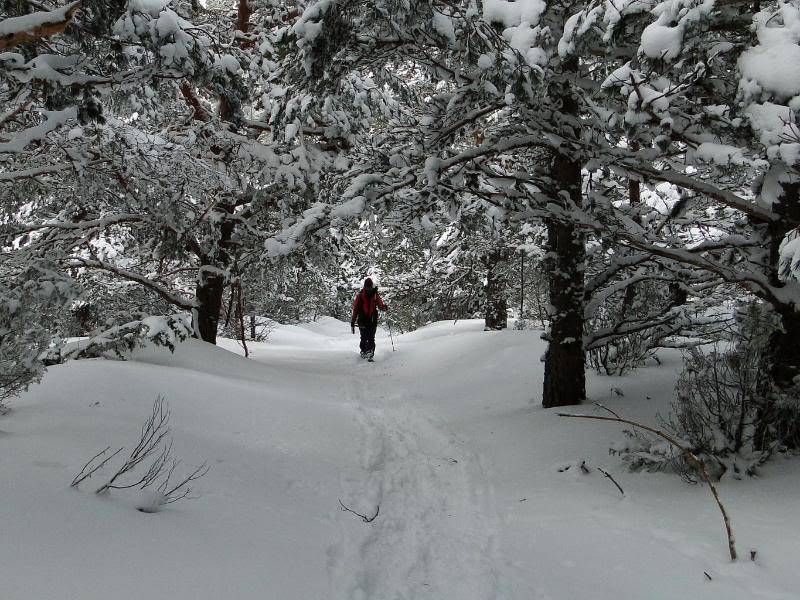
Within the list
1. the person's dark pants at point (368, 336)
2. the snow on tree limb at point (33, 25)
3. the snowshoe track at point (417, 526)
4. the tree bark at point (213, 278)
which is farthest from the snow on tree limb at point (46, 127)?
the person's dark pants at point (368, 336)

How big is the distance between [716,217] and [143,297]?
35.5ft

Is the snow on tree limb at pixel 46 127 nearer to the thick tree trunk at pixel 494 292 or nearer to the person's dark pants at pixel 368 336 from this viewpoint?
the person's dark pants at pixel 368 336

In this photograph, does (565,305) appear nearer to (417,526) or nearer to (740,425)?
(740,425)

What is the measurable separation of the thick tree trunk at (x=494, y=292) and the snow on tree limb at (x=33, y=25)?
10589 millimetres

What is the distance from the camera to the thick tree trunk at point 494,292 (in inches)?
523

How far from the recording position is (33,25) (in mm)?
3408

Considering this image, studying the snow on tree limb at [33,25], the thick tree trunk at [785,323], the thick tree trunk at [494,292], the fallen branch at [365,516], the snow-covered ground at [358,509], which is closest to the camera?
the snow-covered ground at [358,509]

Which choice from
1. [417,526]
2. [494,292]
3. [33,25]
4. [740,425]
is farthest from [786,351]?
[494,292]

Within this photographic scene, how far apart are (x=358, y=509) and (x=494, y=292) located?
10.1 m

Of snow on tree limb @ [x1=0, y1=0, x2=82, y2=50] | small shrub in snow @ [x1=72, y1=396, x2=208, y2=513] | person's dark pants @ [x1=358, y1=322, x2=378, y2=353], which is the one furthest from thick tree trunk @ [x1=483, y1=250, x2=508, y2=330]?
snow on tree limb @ [x1=0, y1=0, x2=82, y2=50]

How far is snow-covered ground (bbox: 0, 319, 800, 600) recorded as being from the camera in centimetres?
248

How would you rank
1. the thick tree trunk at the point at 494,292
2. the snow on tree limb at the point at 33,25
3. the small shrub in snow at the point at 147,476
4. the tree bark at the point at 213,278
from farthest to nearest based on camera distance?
the thick tree trunk at the point at 494,292 → the tree bark at the point at 213,278 → the snow on tree limb at the point at 33,25 → the small shrub in snow at the point at 147,476

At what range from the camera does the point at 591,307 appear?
5.96 meters

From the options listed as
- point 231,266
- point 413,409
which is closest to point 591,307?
point 413,409
